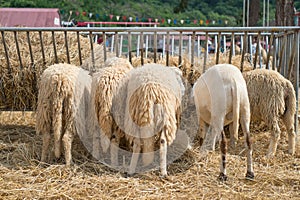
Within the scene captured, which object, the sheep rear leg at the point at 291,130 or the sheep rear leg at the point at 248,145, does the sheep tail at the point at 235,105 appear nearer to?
the sheep rear leg at the point at 248,145

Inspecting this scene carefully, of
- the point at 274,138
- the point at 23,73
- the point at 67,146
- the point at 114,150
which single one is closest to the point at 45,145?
the point at 67,146

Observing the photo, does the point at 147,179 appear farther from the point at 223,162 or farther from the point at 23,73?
the point at 23,73

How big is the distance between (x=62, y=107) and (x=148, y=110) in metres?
1.03

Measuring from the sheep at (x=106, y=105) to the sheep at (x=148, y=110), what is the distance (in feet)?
0.27

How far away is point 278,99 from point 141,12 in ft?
125

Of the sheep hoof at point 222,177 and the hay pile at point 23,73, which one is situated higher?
the hay pile at point 23,73

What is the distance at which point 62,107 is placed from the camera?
4766 millimetres

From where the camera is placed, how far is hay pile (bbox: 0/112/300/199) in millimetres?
4145

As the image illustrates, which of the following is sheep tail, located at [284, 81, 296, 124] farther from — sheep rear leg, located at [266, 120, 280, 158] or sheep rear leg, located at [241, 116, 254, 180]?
sheep rear leg, located at [241, 116, 254, 180]

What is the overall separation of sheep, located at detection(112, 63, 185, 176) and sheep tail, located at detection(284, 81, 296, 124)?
1612 mm

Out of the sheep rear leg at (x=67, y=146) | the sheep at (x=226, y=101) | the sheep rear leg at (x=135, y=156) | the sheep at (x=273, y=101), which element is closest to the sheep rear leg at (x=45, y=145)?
the sheep rear leg at (x=67, y=146)

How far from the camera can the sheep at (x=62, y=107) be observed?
4.71m

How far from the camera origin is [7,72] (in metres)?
6.05

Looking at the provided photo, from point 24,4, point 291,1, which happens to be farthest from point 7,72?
A: point 24,4
